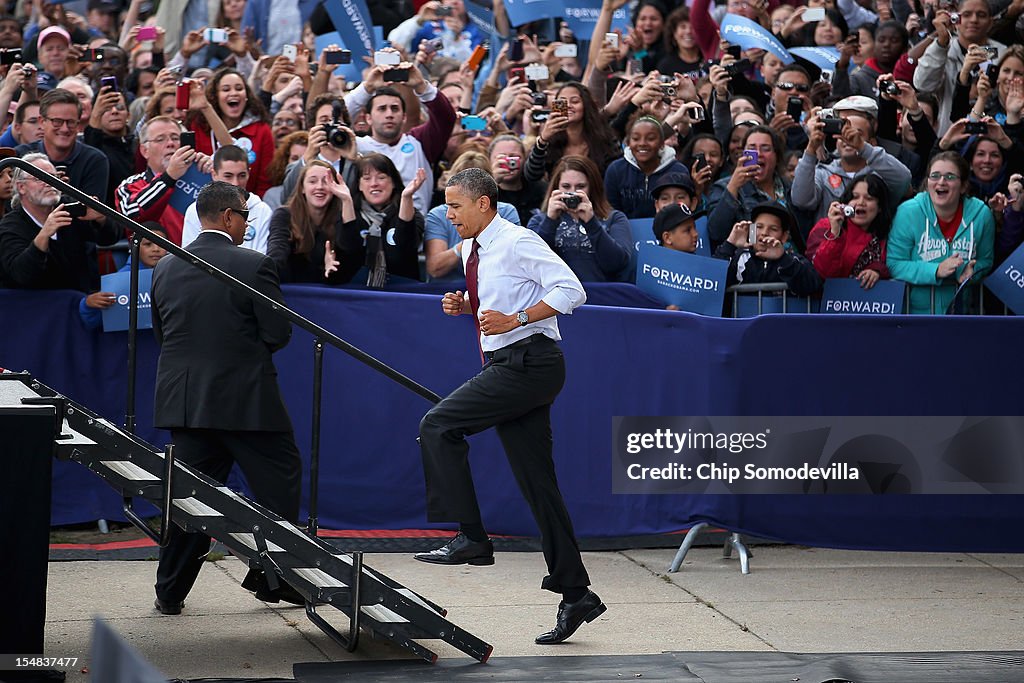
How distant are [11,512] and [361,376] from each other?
3.49 m

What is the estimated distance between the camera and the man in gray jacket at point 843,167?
10.6 meters

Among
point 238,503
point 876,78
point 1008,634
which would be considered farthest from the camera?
point 876,78

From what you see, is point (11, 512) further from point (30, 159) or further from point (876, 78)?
point (876, 78)

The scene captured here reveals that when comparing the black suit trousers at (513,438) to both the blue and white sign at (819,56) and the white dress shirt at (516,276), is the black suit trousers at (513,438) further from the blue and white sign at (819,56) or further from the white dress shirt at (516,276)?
the blue and white sign at (819,56)

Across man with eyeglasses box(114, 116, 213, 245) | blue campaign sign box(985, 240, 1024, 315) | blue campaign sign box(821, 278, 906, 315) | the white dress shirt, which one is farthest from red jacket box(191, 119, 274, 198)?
blue campaign sign box(985, 240, 1024, 315)

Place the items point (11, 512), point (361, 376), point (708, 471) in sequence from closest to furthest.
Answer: point (11, 512)
point (708, 471)
point (361, 376)

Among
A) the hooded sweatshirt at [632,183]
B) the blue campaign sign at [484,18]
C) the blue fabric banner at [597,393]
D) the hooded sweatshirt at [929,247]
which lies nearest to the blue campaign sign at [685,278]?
the blue fabric banner at [597,393]

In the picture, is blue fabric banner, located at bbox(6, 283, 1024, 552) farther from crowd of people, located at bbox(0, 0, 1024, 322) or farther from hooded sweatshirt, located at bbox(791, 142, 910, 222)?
hooded sweatshirt, located at bbox(791, 142, 910, 222)

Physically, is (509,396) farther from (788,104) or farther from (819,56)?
(819,56)

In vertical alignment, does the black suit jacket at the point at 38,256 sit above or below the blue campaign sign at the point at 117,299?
above

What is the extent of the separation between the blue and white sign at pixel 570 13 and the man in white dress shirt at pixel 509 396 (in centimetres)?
624

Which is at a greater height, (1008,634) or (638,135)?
(638,135)

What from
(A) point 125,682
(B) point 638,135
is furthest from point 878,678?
(B) point 638,135

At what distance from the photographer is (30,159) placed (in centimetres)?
897
